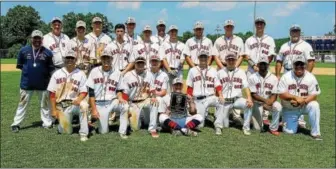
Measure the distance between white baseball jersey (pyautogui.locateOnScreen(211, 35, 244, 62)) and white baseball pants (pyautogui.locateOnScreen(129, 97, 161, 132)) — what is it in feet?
6.59

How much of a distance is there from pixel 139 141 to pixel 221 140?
1.48 m

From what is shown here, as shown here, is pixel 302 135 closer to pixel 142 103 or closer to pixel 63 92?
pixel 142 103

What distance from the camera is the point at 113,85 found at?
797 centimetres

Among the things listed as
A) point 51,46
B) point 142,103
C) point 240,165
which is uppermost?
point 51,46

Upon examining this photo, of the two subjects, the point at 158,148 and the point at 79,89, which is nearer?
the point at 158,148

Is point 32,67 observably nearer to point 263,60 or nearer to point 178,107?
point 178,107

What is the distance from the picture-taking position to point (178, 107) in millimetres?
8164

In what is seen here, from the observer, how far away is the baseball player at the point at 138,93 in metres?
8.04

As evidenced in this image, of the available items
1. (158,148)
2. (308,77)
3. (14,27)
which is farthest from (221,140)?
(14,27)

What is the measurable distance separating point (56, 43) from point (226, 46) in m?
3.67

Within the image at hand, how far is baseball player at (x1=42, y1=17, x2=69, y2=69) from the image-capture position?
28.3 ft

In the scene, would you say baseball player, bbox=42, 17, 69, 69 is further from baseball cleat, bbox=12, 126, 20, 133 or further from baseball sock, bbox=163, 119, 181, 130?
baseball sock, bbox=163, 119, 181, 130

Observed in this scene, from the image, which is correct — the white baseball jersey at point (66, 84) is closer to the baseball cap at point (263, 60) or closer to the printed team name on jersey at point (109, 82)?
the printed team name on jersey at point (109, 82)

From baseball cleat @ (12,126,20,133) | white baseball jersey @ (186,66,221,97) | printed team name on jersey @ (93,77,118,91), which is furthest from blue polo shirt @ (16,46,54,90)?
white baseball jersey @ (186,66,221,97)
